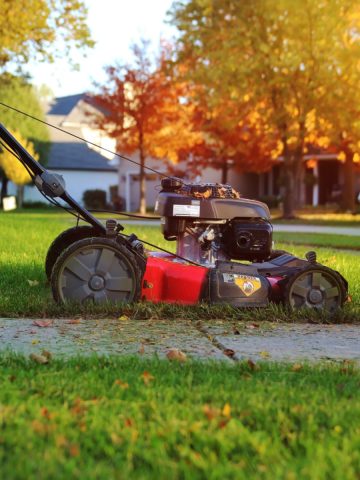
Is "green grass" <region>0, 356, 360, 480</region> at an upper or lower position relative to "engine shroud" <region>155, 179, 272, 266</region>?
lower

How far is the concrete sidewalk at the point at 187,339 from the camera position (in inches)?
147

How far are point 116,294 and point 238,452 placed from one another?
263cm

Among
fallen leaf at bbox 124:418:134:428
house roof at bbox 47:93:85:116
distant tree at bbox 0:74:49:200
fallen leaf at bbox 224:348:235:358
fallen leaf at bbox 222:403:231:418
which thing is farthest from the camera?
house roof at bbox 47:93:85:116

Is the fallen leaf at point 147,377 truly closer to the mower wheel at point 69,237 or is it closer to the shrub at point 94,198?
the mower wheel at point 69,237

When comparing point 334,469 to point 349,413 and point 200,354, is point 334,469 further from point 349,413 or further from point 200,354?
point 200,354

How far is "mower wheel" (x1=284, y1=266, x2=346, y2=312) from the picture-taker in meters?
4.95

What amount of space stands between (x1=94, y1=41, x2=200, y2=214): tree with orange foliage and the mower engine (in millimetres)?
24098

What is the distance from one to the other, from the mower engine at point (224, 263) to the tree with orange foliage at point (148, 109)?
79.1 feet

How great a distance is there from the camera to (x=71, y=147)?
1951 inches

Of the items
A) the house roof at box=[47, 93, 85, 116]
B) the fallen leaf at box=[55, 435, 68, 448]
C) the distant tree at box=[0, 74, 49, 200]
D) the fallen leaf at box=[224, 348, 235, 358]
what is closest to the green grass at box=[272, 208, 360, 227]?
the fallen leaf at box=[224, 348, 235, 358]

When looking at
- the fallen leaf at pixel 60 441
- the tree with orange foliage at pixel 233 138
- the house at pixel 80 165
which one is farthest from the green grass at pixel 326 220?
the house at pixel 80 165

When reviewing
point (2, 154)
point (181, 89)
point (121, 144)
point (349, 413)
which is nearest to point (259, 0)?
point (181, 89)

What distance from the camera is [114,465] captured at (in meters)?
2.19

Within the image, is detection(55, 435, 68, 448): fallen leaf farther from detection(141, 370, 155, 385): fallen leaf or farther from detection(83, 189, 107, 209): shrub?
detection(83, 189, 107, 209): shrub
